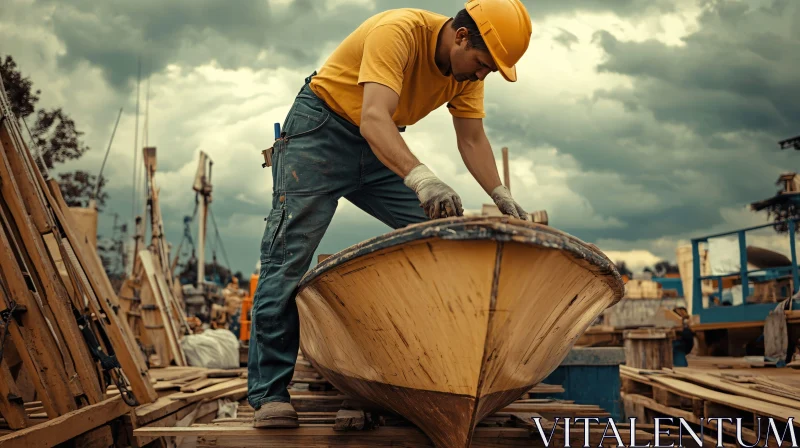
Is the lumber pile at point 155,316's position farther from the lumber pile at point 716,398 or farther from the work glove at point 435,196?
the work glove at point 435,196

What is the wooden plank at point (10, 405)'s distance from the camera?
11.0ft

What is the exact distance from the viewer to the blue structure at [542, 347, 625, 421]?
512cm

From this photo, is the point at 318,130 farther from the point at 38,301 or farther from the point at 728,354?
the point at 728,354

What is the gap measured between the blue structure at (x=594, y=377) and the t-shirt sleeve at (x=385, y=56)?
303 cm

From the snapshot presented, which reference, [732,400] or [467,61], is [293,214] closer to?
[467,61]

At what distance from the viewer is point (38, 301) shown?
3.69 m

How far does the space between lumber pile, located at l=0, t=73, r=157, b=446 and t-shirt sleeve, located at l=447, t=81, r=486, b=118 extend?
2488mm

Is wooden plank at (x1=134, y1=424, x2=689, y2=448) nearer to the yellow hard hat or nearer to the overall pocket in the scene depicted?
the overall pocket

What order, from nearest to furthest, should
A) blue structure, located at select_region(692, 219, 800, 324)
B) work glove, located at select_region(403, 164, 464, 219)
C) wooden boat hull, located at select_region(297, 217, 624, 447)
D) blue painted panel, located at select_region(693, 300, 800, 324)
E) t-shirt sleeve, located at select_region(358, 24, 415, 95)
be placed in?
wooden boat hull, located at select_region(297, 217, 624, 447), work glove, located at select_region(403, 164, 464, 219), t-shirt sleeve, located at select_region(358, 24, 415, 95), blue structure, located at select_region(692, 219, 800, 324), blue painted panel, located at select_region(693, 300, 800, 324)

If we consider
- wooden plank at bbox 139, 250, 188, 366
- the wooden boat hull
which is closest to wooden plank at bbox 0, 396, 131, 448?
the wooden boat hull

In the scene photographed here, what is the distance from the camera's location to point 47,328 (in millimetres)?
3717

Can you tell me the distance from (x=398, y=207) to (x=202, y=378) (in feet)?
13.1

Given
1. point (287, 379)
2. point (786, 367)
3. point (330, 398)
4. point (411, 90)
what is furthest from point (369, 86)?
point (786, 367)

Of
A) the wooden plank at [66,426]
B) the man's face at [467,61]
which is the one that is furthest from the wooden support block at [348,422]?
the man's face at [467,61]
